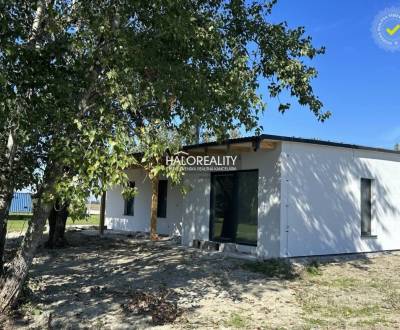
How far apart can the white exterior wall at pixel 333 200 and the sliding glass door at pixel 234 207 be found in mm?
1185

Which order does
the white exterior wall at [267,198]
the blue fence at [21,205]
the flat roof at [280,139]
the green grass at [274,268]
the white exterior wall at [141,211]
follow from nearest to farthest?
1. the green grass at [274,268]
2. the flat roof at [280,139]
3. the white exterior wall at [267,198]
4. the white exterior wall at [141,211]
5. the blue fence at [21,205]

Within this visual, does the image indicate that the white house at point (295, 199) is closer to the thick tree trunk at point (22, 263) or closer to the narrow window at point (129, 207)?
the thick tree trunk at point (22, 263)

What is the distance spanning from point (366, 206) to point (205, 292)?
7.50 meters

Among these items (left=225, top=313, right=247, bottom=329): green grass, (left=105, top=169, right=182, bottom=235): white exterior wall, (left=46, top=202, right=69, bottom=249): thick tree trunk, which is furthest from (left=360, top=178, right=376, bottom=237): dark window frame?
(left=46, top=202, right=69, bottom=249): thick tree trunk

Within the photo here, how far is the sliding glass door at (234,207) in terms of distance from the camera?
528 inches

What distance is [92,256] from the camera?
545 inches

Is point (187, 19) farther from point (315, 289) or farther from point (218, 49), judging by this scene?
point (315, 289)

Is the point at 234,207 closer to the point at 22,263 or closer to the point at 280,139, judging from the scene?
the point at 280,139

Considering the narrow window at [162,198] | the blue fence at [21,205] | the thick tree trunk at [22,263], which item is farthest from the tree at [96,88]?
the blue fence at [21,205]

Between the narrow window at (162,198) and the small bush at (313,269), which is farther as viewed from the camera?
the narrow window at (162,198)

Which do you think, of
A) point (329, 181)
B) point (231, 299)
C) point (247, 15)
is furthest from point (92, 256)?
point (247, 15)

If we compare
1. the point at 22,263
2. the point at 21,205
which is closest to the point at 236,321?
the point at 22,263

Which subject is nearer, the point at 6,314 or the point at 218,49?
the point at 6,314

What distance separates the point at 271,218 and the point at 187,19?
6857 millimetres
